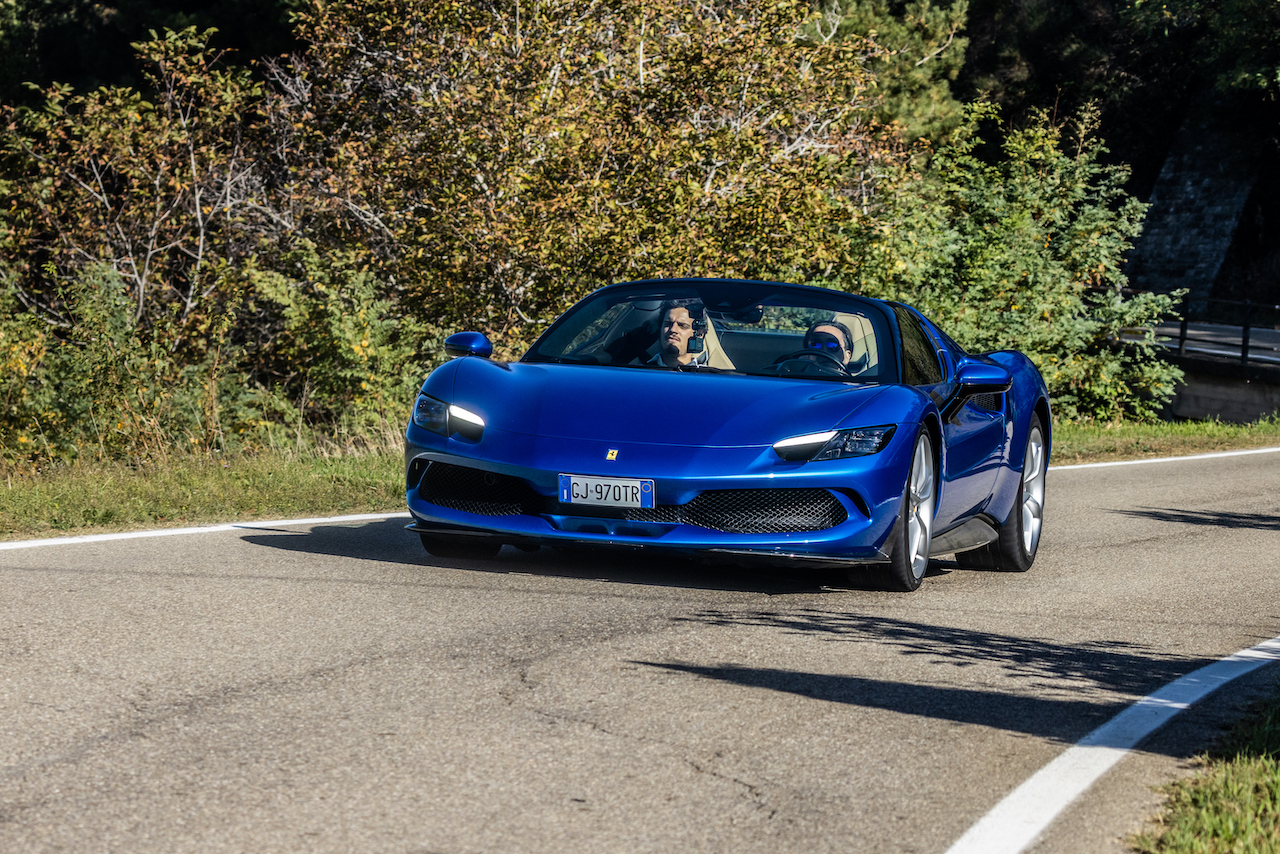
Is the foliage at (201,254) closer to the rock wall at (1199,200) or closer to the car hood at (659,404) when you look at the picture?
the car hood at (659,404)

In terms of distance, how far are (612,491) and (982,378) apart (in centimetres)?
222

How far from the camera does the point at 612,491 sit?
645 cm

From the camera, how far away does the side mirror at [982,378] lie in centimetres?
764

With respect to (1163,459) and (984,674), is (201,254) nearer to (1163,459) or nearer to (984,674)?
(1163,459)

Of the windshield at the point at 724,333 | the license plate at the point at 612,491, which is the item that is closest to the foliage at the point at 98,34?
the windshield at the point at 724,333

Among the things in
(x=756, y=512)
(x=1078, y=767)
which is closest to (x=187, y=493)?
(x=756, y=512)

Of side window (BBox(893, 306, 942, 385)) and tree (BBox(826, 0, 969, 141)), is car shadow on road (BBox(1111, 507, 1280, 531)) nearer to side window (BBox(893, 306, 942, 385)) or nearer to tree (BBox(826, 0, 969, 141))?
side window (BBox(893, 306, 942, 385))

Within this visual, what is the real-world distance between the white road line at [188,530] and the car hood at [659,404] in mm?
1894

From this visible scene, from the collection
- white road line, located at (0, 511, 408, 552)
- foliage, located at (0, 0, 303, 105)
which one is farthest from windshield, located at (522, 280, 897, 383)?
foliage, located at (0, 0, 303, 105)

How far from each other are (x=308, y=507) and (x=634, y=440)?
3.45m

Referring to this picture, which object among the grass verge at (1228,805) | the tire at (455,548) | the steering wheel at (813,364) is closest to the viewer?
the grass verge at (1228,805)

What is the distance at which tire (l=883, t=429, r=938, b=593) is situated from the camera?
Answer: 682 centimetres

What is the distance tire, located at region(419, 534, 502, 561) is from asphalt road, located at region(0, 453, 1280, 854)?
10 centimetres

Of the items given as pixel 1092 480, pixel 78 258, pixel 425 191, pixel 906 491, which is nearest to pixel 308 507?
pixel 906 491
